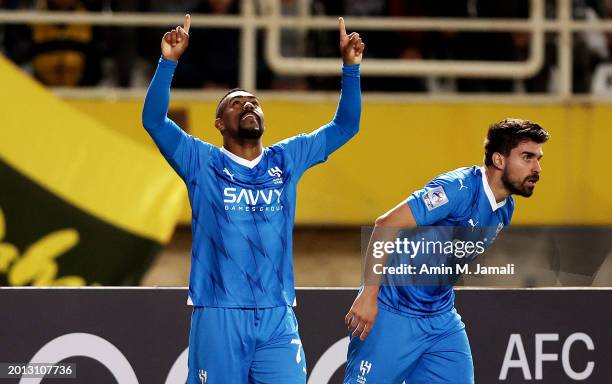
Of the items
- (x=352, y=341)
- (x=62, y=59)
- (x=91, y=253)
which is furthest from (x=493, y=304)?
(x=62, y=59)

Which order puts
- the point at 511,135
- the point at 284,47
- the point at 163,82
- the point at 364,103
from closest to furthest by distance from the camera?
the point at 163,82 < the point at 511,135 < the point at 364,103 < the point at 284,47

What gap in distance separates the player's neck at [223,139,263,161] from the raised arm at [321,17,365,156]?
40 centimetres

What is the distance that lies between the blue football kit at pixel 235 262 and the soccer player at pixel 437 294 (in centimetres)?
45

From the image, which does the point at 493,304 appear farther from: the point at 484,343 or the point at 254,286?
the point at 254,286

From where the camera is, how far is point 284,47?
11445 mm

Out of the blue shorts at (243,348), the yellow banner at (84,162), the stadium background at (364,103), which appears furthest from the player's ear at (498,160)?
the stadium background at (364,103)

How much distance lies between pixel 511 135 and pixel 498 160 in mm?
140

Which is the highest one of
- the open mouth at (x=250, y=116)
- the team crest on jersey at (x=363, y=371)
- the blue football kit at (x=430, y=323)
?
the open mouth at (x=250, y=116)

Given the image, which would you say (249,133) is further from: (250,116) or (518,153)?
(518,153)

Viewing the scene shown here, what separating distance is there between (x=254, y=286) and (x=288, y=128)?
4.97 m

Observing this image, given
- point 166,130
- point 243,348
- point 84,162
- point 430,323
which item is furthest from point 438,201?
point 84,162

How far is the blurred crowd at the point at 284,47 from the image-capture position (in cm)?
1084

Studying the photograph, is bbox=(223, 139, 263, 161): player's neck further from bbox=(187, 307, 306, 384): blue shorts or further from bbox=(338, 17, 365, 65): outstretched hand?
bbox=(187, 307, 306, 384): blue shorts

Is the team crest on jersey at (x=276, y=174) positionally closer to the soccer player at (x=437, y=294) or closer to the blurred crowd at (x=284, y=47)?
the soccer player at (x=437, y=294)
